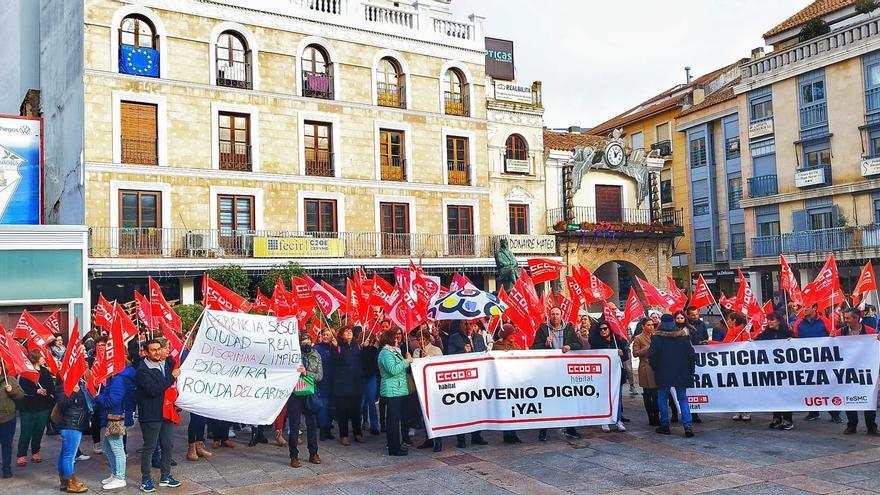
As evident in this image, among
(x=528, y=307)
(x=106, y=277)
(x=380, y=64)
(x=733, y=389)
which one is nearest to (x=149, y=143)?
(x=106, y=277)

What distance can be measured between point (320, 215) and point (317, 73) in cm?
539

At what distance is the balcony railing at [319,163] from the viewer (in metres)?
29.9

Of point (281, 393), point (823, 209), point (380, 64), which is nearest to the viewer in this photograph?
point (281, 393)

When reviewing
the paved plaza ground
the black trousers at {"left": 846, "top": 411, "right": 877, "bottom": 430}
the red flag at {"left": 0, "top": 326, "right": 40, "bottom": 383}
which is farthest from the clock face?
the red flag at {"left": 0, "top": 326, "right": 40, "bottom": 383}

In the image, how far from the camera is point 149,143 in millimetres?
26828

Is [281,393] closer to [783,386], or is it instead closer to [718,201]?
[783,386]

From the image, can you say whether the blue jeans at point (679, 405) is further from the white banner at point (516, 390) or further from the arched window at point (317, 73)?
the arched window at point (317, 73)

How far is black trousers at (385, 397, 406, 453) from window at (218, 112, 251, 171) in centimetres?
1926

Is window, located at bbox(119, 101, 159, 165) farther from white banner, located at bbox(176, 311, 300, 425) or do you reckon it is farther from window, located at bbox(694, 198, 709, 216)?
window, located at bbox(694, 198, 709, 216)

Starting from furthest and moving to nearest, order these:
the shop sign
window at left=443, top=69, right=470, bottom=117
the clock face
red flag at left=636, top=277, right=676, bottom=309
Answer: the clock face < window at left=443, top=69, right=470, bottom=117 < the shop sign < red flag at left=636, top=277, right=676, bottom=309

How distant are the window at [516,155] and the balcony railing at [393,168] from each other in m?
5.02

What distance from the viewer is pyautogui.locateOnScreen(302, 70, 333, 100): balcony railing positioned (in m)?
29.9

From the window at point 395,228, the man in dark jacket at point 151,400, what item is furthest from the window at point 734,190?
the man in dark jacket at point 151,400

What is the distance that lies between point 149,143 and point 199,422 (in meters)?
18.3
